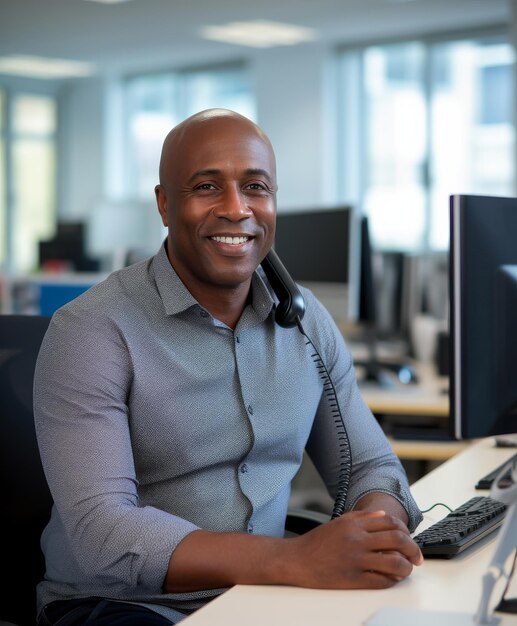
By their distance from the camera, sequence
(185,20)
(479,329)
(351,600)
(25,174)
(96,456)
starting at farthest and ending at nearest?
1. (25,174)
2. (185,20)
3. (96,456)
4. (351,600)
5. (479,329)

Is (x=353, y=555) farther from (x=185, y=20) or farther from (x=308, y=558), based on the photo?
A: (x=185, y=20)

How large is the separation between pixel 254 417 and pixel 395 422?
1.63 metres

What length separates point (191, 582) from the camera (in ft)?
4.19

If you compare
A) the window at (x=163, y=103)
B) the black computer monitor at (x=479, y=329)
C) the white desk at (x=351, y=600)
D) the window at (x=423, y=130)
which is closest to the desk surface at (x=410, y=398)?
the white desk at (x=351, y=600)

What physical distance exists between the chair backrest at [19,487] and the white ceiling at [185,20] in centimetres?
668

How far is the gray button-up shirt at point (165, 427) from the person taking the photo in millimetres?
1323

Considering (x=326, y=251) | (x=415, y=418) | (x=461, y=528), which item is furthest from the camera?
(x=326, y=251)

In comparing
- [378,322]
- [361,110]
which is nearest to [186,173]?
[378,322]

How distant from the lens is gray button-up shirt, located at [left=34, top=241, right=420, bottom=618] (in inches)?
52.1

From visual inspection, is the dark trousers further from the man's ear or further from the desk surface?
the desk surface

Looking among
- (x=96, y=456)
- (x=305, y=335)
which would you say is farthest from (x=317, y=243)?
(x=96, y=456)

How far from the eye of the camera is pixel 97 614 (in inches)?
53.5

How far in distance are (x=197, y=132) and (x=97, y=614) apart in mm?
741

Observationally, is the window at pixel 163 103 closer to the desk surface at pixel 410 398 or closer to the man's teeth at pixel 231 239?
the desk surface at pixel 410 398
